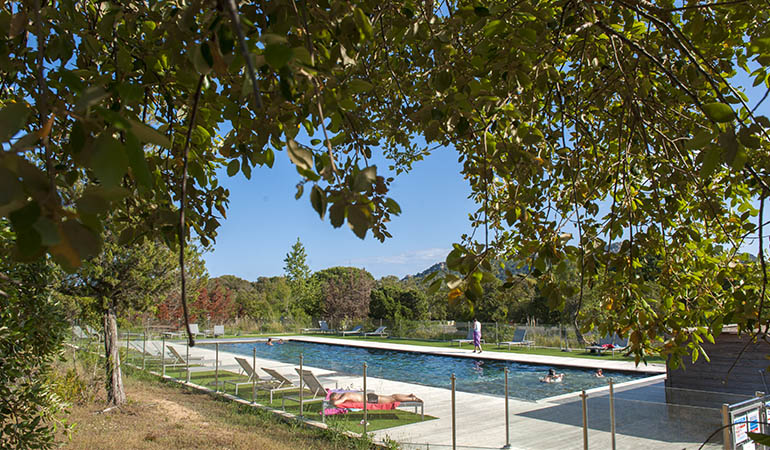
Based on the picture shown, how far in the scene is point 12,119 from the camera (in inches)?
23.1

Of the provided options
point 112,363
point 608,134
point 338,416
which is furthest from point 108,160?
point 112,363

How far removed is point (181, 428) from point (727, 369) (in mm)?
7284

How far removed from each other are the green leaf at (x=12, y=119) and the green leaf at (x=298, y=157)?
33cm

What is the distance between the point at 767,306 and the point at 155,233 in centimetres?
280

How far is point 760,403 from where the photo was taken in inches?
168

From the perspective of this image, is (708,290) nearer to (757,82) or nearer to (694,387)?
(757,82)

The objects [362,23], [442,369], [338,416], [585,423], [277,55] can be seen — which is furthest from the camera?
[442,369]

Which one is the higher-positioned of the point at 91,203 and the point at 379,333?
the point at 91,203

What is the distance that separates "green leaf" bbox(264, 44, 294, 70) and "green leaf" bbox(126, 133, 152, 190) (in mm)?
225

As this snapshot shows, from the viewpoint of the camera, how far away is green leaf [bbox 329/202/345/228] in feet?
2.76

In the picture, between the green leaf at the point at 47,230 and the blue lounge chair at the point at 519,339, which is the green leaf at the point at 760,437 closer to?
the green leaf at the point at 47,230

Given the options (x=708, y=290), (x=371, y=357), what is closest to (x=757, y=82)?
(x=708, y=290)

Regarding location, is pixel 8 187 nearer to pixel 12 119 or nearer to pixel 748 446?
pixel 12 119

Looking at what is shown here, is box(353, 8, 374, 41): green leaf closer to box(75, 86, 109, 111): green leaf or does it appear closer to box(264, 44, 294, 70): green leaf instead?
box(264, 44, 294, 70): green leaf
